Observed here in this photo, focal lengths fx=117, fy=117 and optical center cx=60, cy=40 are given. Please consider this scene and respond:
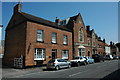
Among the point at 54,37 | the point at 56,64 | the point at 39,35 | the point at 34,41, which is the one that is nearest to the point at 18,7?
the point at 39,35

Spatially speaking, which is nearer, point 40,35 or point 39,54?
point 39,54

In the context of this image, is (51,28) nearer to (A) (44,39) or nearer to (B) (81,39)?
(A) (44,39)

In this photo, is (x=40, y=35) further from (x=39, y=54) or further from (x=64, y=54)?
(x=64, y=54)

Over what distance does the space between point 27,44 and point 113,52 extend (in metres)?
66.5

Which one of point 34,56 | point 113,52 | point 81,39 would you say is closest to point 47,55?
point 34,56

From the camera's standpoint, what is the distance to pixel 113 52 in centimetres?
7212

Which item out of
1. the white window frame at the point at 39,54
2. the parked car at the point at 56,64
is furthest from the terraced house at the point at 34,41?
the parked car at the point at 56,64

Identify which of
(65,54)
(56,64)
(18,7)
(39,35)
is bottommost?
(56,64)

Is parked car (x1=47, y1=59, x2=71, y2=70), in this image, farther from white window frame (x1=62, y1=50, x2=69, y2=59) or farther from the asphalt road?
white window frame (x1=62, y1=50, x2=69, y2=59)

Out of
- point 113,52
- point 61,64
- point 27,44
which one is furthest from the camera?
point 113,52

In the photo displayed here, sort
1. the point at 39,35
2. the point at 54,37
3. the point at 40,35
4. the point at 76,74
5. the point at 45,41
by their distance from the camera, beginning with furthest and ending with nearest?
the point at 54,37 → the point at 45,41 → the point at 40,35 → the point at 39,35 → the point at 76,74

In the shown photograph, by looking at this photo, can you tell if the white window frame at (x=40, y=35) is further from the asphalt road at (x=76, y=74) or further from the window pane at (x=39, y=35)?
the asphalt road at (x=76, y=74)

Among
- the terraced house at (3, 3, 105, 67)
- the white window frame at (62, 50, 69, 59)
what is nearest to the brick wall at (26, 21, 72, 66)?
the terraced house at (3, 3, 105, 67)

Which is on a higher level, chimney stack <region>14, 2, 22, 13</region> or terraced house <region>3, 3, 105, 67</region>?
chimney stack <region>14, 2, 22, 13</region>
